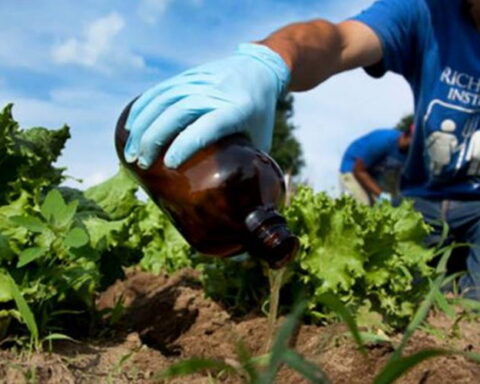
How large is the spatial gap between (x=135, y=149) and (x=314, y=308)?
2.89 feet

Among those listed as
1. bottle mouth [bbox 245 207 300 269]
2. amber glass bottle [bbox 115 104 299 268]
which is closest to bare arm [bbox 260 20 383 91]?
amber glass bottle [bbox 115 104 299 268]

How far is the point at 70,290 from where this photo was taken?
73.4 inches

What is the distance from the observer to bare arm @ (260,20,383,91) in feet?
6.71

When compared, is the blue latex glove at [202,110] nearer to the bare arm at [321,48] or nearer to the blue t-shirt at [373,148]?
the bare arm at [321,48]

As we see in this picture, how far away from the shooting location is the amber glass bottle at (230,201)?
1350 mm

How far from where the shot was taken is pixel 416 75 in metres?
3.27

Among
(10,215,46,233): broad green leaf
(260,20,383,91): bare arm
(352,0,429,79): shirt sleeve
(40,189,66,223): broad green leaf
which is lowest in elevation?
(10,215,46,233): broad green leaf

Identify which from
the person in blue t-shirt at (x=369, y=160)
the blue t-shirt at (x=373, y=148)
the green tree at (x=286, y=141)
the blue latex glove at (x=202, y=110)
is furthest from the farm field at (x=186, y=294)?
the green tree at (x=286, y=141)


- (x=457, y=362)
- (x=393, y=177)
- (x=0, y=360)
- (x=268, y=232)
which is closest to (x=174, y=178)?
(x=268, y=232)

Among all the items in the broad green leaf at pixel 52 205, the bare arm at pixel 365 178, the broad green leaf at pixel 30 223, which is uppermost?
the bare arm at pixel 365 178

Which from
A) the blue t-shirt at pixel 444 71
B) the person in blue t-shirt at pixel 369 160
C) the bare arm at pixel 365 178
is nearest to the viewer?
the blue t-shirt at pixel 444 71

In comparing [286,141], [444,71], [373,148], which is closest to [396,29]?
[444,71]

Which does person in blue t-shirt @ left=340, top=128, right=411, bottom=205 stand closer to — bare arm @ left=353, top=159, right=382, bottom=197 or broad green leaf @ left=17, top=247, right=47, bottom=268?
bare arm @ left=353, top=159, right=382, bottom=197

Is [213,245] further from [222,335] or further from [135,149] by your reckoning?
[222,335]
